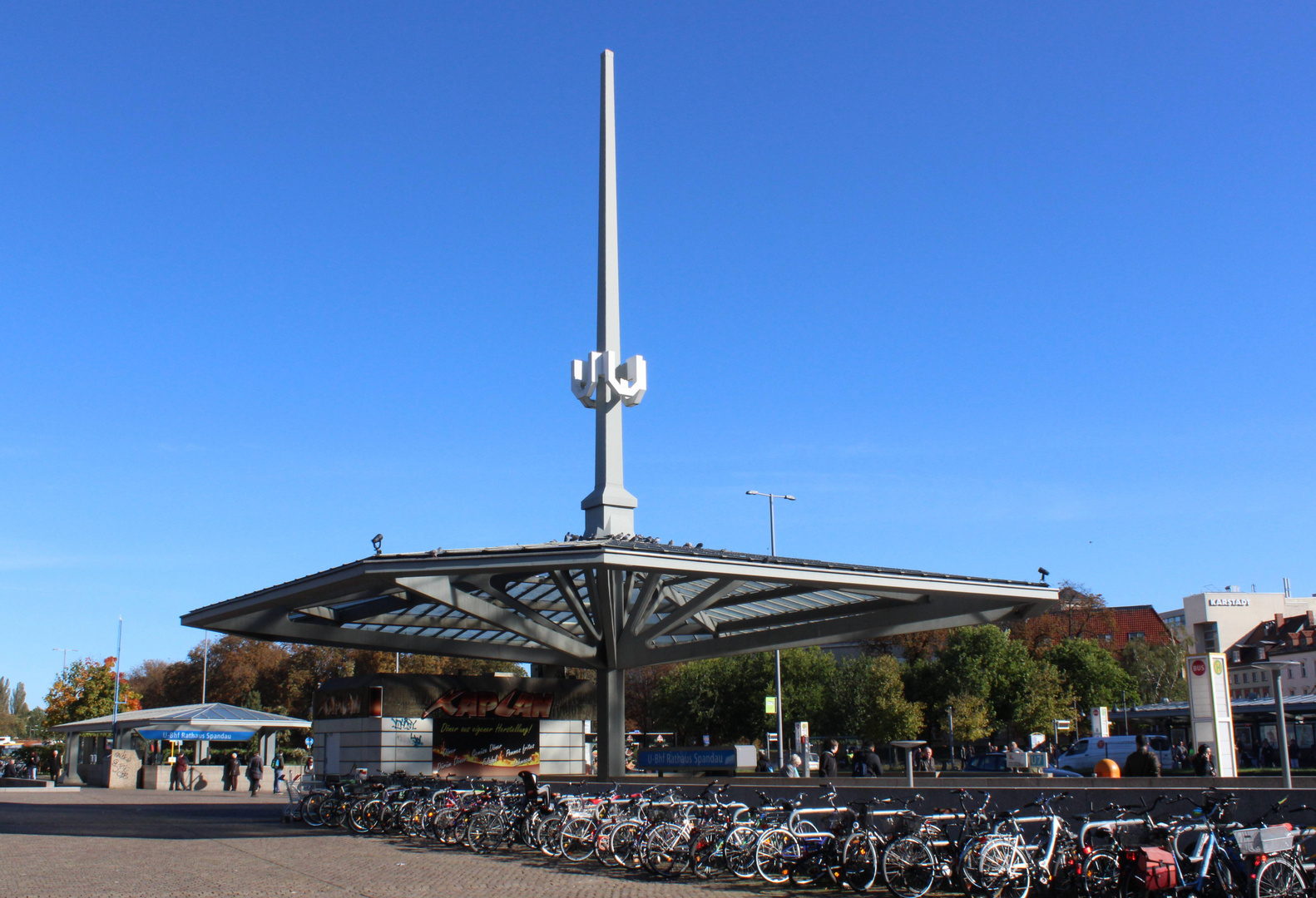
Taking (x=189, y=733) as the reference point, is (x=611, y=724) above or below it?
above

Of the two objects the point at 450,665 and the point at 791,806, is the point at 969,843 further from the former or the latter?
the point at 450,665

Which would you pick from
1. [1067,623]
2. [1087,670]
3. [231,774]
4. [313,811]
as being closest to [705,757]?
[313,811]

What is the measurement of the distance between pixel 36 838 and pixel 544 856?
379 inches

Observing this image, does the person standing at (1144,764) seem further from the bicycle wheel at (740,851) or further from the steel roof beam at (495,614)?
the steel roof beam at (495,614)

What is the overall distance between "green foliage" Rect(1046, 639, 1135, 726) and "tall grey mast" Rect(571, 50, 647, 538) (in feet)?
153

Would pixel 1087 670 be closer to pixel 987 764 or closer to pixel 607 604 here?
pixel 987 764

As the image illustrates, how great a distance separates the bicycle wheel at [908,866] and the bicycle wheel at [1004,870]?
2.49 feet

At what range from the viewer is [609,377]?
23344 mm

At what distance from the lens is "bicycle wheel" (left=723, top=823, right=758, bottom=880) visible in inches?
543

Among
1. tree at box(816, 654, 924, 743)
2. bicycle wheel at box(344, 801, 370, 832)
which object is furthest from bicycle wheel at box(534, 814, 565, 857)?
tree at box(816, 654, 924, 743)

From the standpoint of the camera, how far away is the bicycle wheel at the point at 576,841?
15797mm

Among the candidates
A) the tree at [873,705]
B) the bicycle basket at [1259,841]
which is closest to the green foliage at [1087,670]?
the tree at [873,705]

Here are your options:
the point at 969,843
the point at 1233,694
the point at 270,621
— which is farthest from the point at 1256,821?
the point at 1233,694

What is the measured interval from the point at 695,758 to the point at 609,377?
1020 cm
